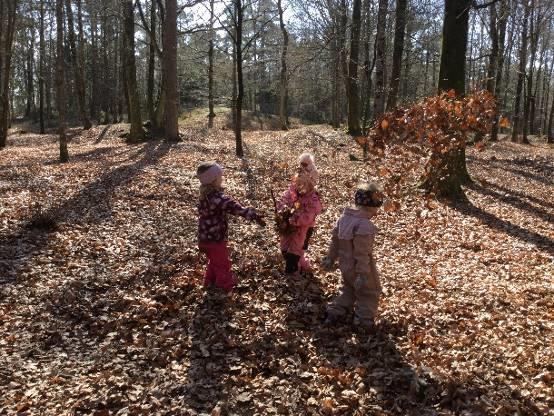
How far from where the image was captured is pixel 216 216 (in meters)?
6.20

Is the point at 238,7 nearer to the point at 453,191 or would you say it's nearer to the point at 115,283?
the point at 453,191

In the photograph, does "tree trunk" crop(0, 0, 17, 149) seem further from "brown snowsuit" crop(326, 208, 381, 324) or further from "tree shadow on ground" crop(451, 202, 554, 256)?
"brown snowsuit" crop(326, 208, 381, 324)

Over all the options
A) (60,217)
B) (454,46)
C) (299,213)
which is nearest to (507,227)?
(454,46)

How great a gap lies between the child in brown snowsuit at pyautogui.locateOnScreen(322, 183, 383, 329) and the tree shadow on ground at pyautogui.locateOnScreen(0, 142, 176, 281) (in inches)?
180

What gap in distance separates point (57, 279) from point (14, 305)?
2.60 feet

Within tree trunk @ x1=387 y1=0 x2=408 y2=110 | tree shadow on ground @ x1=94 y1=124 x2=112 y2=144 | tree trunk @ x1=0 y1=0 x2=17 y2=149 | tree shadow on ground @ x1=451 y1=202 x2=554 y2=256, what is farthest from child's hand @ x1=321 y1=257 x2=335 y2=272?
tree shadow on ground @ x1=94 y1=124 x2=112 y2=144

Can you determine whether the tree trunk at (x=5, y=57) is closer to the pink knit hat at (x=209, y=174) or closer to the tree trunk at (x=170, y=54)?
the tree trunk at (x=170, y=54)

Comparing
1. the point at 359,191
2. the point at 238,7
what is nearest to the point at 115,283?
the point at 359,191

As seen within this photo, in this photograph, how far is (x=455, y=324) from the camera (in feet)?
19.3

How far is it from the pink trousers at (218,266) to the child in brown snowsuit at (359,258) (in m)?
1.50

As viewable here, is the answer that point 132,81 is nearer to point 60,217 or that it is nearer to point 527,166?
point 60,217

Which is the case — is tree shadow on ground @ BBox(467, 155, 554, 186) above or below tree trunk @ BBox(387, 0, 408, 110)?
below

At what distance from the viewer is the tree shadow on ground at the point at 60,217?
727 cm

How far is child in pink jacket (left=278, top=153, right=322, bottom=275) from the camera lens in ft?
22.4
